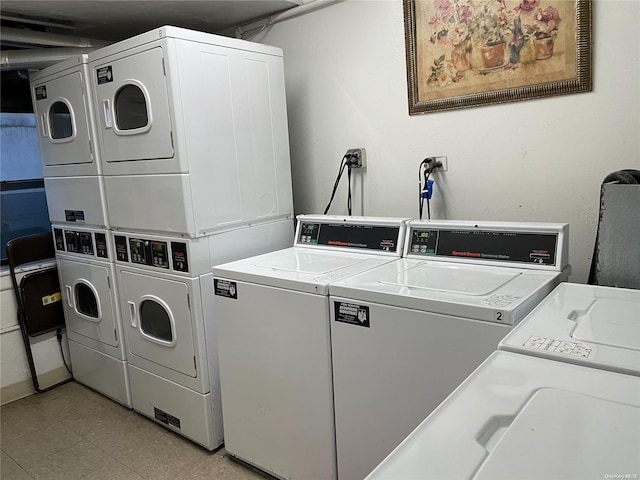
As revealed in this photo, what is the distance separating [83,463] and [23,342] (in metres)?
1.18

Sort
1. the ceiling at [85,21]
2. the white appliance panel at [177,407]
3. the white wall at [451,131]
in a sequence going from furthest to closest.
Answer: the ceiling at [85,21] < the white appliance panel at [177,407] < the white wall at [451,131]

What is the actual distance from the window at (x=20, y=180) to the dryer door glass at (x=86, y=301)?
1.98ft

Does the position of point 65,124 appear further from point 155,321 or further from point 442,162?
point 442,162

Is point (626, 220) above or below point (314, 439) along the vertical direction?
above

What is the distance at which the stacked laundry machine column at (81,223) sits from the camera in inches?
110

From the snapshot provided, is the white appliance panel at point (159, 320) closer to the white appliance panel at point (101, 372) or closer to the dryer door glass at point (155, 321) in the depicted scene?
the dryer door glass at point (155, 321)

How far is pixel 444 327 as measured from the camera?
61.6 inches

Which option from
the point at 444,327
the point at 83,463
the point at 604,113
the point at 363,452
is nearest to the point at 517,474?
the point at 444,327

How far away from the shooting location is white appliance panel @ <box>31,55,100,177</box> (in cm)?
273

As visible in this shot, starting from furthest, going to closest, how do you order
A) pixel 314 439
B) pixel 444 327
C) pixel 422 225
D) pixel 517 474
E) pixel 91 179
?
1. pixel 91 179
2. pixel 422 225
3. pixel 314 439
4. pixel 444 327
5. pixel 517 474

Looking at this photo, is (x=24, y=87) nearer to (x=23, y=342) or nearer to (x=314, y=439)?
(x=23, y=342)

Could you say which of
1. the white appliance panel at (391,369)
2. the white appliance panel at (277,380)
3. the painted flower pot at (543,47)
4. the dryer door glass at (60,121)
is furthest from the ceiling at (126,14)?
the white appliance panel at (391,369)

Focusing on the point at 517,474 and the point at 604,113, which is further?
the point at 604,113

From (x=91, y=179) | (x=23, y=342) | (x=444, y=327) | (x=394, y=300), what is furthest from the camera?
(x=23, y=342)
